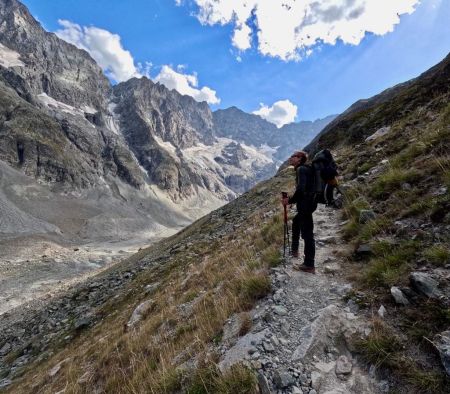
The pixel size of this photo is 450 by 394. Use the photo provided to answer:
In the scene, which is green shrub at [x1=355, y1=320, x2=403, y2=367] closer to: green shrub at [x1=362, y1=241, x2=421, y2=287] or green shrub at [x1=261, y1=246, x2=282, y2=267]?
green shrub at [x1=362, y1=241, x2=421, y2=287]

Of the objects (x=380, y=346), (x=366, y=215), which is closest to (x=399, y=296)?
(x=380, y=346)

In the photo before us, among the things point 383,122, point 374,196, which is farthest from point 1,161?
point 374,196

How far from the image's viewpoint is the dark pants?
7.45 m

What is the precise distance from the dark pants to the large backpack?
0.57m

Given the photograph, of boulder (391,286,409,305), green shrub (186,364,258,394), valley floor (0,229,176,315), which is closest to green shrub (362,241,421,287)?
boulder (391,286,409,305)

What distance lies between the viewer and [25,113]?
187 meters

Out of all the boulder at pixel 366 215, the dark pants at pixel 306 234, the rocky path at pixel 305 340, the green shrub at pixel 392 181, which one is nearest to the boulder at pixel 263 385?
the rocky path at pixel 305 340

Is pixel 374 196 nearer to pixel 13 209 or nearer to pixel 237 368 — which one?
pixel 237 368

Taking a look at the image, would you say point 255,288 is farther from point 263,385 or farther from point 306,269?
point 263,385

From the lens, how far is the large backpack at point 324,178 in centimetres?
782

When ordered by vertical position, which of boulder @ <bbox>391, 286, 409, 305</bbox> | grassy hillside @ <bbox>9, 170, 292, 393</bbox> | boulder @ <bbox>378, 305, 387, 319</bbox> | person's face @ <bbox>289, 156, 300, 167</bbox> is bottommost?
grassy hillside @ <bbox>9, 170, 292, 393</bbox>

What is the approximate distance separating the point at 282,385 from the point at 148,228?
195 meters

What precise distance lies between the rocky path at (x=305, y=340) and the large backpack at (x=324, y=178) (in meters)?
1.90

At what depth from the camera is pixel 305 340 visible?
4949mm
